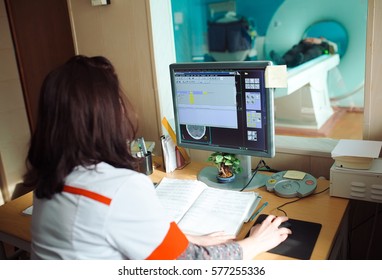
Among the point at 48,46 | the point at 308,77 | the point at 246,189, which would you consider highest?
the point at 48,46

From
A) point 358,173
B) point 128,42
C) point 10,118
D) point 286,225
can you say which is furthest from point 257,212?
point 10,118

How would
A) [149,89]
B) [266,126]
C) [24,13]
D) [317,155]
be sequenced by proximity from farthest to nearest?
1. [24,13]
2. [149,89]
3. [317,155]
4. [266,126]

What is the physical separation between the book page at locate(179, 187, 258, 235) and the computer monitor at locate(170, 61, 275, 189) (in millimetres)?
107

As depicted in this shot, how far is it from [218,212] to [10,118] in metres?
2.14

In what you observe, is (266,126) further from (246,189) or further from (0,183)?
(0,183)

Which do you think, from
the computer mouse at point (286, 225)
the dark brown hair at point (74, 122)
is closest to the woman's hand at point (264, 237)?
the computer mouse at point (286, 225)

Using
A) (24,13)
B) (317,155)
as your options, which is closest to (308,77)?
(317,155)

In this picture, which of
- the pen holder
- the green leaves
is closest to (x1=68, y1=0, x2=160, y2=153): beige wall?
the pen holder

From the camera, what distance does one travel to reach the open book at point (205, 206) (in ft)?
3.98

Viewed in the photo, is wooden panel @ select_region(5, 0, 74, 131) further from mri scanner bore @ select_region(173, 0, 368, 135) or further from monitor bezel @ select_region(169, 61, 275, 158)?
monitor bezel @ select_region(169, 61, 275, 158)

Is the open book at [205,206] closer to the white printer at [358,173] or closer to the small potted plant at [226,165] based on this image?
the small potted plant at [226,165]

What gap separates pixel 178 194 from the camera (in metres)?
1.42

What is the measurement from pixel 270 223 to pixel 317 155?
1.59 feet

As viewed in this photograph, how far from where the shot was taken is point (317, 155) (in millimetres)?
1512
